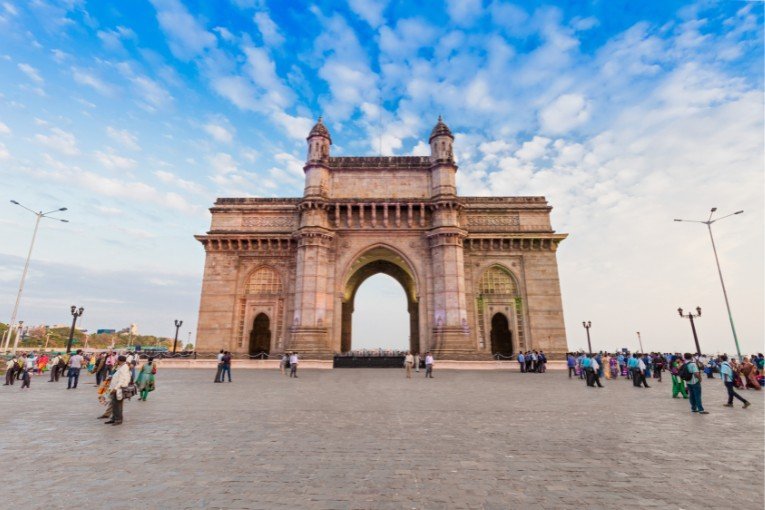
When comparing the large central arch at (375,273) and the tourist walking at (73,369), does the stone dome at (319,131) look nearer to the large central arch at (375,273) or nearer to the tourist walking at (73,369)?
the large central arch at (375,273)

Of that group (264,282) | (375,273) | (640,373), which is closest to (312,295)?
(264,282)

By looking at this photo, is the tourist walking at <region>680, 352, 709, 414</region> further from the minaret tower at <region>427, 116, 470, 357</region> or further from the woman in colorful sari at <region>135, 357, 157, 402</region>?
the minaret tower at <region>427, 116, 470, 357</region>

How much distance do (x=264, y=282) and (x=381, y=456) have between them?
25787 mm

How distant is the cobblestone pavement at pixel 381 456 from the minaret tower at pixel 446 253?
15.6m

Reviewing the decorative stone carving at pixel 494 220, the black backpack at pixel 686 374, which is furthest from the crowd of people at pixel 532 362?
the black backpack at pixel 686 374

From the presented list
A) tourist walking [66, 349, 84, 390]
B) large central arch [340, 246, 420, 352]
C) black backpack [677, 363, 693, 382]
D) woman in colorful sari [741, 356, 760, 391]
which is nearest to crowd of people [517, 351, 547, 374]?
woman in colorful sari [741, 356, 760, 391]

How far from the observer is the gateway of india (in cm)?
2712

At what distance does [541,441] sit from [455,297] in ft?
65.7

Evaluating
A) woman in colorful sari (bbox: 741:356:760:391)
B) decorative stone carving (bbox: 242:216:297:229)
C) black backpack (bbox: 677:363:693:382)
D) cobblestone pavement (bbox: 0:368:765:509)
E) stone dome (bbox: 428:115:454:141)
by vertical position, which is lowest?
cobblestone pavement (bbox: 0:368:765:509)

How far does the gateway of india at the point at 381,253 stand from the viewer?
89.0 feet

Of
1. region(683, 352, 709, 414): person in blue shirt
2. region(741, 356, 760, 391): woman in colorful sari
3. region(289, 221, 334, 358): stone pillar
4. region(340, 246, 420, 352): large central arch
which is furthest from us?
region(340, 246, 420, 352): large central arch

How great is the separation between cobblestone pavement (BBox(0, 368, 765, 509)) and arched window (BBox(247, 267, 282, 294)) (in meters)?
19.2

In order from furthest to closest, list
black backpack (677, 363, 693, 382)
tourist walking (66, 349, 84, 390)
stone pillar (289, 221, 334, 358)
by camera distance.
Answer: stone pillar (289, 221, 334, 358)
tourist walking (66, 349, 84, 390)
black backpack (677, 363, 693, 382)

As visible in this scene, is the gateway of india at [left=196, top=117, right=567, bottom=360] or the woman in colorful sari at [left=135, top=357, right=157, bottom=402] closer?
the woman in colorful sari at [left=135, top=357, right=157, bottom=402]
